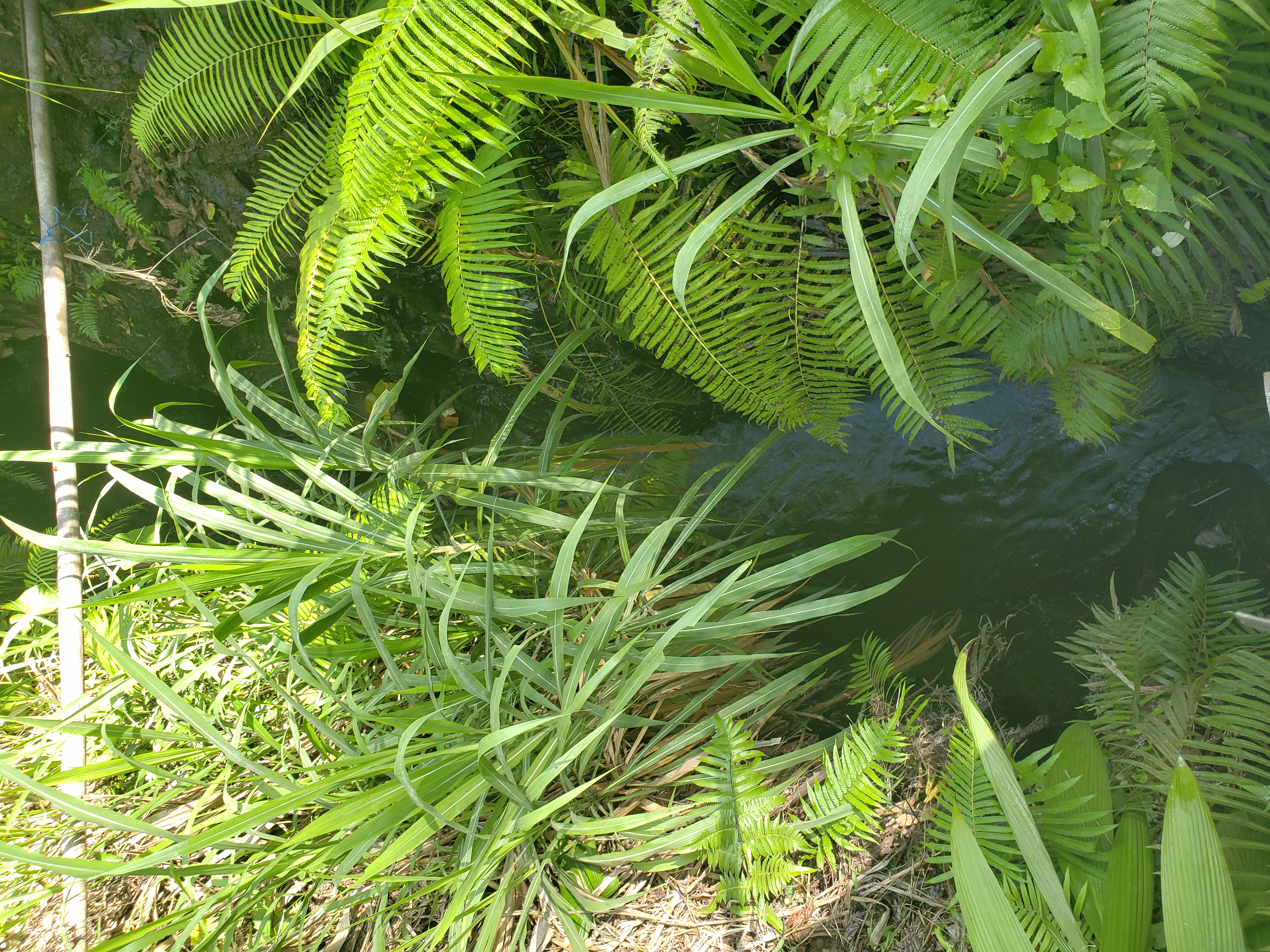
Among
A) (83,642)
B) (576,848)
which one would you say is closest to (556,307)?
(576,848)

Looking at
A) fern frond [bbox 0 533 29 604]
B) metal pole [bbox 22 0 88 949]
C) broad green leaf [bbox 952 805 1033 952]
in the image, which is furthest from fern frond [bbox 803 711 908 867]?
fern frond [bbox 0 533 29 604]

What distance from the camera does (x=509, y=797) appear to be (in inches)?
45.1

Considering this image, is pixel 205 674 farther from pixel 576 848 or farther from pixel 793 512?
pixel 793 512

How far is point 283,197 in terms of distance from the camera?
59.8 inches

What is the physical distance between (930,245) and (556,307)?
34.7 inches

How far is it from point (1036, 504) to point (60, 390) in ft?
7.43

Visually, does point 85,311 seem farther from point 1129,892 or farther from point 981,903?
point 1129,892

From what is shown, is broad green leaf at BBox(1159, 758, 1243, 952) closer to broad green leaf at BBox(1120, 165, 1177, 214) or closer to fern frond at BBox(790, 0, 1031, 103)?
broad green leaf at BBox(1120, 165, 1177, 214)

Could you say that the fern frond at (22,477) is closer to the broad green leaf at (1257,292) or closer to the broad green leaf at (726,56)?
the broad green leaf at (726,56)

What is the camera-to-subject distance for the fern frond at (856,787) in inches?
42.3

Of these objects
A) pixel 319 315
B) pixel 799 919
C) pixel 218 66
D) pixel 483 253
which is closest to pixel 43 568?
pixel 319 315

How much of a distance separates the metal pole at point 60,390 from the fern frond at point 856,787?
1.52 metres

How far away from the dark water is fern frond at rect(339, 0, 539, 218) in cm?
103

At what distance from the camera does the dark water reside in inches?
54.1
